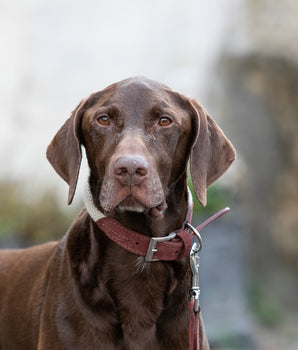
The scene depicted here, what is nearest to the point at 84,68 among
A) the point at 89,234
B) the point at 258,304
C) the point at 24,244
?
the point at 24,244

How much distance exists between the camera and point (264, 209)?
395 inches

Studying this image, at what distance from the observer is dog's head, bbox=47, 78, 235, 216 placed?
3189 millimetres

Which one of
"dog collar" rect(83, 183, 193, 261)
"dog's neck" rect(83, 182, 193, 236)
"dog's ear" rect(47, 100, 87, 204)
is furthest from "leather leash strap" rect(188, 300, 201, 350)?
"dog's ear" rect(47, 100, 87, 204)

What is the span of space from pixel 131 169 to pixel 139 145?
0.14 meters

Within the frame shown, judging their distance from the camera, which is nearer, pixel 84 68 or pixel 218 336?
pixel 218 336

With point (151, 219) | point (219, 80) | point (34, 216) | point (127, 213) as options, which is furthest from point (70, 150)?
point (219, 80)

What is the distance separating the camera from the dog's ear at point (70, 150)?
3.56 meters

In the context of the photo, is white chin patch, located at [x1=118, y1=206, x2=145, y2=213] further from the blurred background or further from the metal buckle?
the blurred background

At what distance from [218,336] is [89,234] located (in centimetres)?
446

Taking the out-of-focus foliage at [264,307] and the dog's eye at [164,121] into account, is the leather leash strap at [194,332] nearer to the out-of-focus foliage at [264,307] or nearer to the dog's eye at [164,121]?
the dog's eye at [164,121]

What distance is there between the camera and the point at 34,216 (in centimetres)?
805

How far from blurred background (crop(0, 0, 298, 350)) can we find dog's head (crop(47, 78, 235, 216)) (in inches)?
213

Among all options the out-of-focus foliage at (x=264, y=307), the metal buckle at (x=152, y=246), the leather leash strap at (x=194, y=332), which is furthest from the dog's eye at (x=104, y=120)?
the out-of-focus foliage at (x=264, y=307)

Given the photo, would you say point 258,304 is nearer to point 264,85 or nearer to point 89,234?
point 264,85
